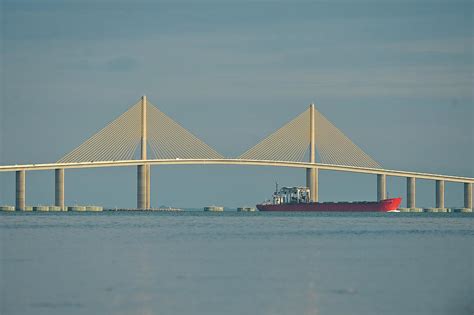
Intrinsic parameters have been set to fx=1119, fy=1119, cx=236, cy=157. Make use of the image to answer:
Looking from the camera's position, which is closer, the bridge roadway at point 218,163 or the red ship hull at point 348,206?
the bridge roadway at point 218,163

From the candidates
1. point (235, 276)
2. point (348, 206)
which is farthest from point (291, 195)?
point (235, 276)

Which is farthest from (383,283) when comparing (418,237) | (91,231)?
(91,231)

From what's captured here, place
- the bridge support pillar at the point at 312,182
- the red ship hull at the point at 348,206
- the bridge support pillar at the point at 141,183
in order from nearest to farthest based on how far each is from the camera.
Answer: the bridge support pillar at the point at 141,183
the bridge support pillar at the point at 312,182
the red ship hull at the point at 348,206

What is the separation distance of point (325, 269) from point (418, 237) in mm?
17660

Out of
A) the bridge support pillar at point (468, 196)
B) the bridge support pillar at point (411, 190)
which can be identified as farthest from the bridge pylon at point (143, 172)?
the bridge support pillar at point (468, 196)

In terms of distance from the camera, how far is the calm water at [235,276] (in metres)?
22.4

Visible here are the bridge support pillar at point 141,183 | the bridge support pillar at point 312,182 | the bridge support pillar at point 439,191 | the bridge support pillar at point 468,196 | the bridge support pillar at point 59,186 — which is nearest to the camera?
the bridge support pillar at point 141,183

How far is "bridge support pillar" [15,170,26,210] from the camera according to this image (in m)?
93.2

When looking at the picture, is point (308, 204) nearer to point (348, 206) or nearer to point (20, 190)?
point (348, 206)

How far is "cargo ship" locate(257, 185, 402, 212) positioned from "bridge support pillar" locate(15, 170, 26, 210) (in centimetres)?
2601

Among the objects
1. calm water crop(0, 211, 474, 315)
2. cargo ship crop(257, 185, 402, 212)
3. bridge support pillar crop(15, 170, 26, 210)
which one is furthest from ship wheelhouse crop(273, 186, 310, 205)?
calm water crop(0, 211, 474, 315)

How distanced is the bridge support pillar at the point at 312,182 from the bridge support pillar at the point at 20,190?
25.2 metres

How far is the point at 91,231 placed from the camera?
2013 inches

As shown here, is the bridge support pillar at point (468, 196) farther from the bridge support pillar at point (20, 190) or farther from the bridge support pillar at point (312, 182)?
the bridge support pillar at point (20, 190)
